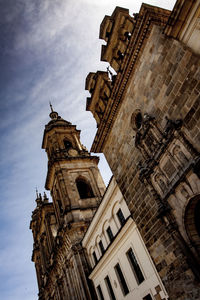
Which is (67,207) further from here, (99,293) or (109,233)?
(109,233)

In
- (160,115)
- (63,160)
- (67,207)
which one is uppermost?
(63,160)

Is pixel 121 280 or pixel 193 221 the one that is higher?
pixel 121 280

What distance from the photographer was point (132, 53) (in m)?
9.79

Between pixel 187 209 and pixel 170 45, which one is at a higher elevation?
pixel 170 45

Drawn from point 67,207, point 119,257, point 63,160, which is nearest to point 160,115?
point 119,257

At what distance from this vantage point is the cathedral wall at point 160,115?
736cm

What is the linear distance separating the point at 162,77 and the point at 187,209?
435 cm

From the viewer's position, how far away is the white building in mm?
12141

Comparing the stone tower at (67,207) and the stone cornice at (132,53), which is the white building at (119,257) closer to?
the stone tower at (67,207)

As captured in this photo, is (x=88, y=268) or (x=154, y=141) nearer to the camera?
(x=154, y=141)

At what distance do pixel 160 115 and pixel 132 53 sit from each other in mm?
2935

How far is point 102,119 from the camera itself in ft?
40.6

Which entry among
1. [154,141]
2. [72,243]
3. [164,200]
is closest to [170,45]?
[154,141]

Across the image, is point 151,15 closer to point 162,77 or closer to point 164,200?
point 162,77
